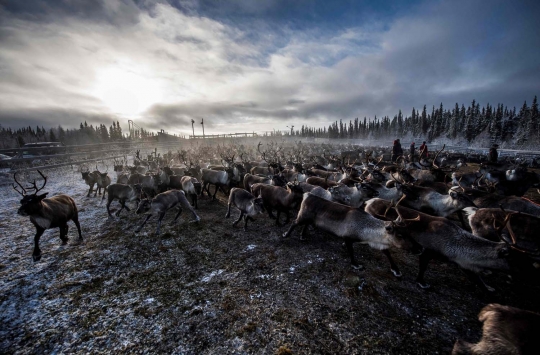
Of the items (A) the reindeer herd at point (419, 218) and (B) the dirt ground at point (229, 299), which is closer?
(B) the dirt ground at point (229, 299)

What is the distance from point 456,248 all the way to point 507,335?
7.18ft

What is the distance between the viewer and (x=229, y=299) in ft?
14.5

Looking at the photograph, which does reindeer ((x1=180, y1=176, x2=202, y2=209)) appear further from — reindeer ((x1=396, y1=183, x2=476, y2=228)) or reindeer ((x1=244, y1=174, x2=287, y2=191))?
reindeer ((x1=396, y1=183, x2=476, y2=228))

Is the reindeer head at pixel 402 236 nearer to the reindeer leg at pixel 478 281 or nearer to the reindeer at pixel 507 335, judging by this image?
the reindeer leg at pixel 478 281

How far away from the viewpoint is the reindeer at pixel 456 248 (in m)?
4.22

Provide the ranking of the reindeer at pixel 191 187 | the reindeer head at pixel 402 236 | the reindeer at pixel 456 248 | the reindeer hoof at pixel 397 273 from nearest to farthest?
1. the reindeer at pixel 456 248
2. the reindeer head at pixel 402 236
3. the reindeer hoof at pixel 397 273
4. the reindeer at pixel 191 187

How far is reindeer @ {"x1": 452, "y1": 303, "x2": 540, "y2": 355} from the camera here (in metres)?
2.58

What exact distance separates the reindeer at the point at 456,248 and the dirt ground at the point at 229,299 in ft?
2.08

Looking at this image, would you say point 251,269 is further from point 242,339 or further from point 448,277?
point 448,277

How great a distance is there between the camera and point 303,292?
4617 millimetres

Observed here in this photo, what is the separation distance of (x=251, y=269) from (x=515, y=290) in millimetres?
6140

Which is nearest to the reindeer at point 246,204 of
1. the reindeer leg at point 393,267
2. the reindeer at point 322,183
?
the reindeer at point 322,183

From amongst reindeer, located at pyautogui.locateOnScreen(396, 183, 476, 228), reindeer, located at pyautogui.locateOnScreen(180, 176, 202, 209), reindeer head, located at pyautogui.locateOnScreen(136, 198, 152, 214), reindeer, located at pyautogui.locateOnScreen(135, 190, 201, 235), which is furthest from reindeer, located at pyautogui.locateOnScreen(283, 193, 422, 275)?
reindeer, located at pyautogui.locateOnScreen(180, 176, 202, 209)

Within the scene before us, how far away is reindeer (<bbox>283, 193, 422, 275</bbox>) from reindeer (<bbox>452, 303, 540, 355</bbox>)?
1.86 meters
